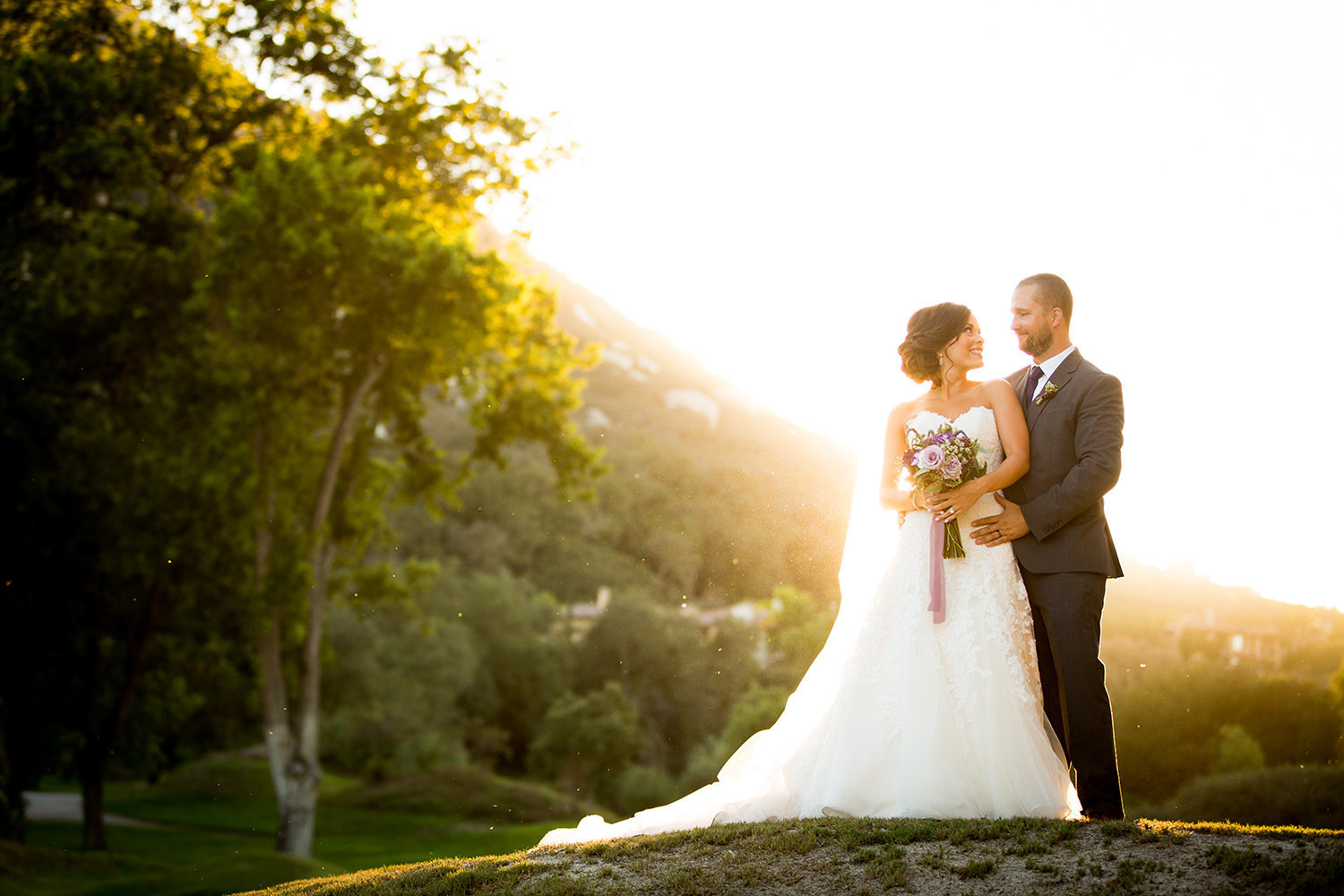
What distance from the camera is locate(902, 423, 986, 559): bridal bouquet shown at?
14.4ft

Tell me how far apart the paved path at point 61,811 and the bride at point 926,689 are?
69.4 feet

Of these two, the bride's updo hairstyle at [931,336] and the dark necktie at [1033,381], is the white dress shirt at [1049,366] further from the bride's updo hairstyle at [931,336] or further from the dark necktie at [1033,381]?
the bride's updo hairstyle at [931,336]

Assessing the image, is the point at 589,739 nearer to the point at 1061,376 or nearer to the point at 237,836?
the point at 237,836

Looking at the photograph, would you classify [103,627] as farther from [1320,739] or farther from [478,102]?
[1320,739]

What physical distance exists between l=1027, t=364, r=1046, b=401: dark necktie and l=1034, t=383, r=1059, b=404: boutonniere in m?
0.06

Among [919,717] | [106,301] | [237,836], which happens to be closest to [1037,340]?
[919,717]

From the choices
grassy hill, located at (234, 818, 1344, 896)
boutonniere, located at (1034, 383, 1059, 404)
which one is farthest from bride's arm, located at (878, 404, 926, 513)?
grassy hill, located at (234, 818, 1344, 896)

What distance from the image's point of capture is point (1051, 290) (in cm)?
458

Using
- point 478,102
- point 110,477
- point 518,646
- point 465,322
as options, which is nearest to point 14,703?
point 110,477

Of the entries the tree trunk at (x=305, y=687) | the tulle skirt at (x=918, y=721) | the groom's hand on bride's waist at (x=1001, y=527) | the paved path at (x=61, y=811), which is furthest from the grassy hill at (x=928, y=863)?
the paved path at (x=61, y=811)

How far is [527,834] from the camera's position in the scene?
57.6 feet

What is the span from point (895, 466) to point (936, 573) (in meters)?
0.61

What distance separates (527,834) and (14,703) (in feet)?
31.5

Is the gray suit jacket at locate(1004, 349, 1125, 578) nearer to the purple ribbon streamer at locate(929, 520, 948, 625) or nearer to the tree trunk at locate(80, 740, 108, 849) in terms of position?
the purple ribbon streamer at locate(929, 520, 948, 625)
